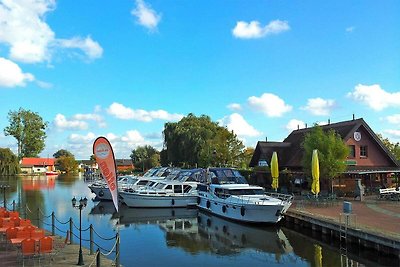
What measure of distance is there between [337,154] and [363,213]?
9268mm

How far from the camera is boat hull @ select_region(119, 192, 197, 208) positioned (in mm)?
33031

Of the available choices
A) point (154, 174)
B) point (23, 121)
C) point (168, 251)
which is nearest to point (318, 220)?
point (168, 251)

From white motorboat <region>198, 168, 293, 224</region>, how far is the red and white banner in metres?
13.2

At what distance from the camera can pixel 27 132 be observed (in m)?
96.5

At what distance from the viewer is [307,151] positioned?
31.7 m

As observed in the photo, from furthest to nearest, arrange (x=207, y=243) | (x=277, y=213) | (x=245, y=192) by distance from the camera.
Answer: (x=245, y=192)
(x=277, y=213)
(x=207, y=243)

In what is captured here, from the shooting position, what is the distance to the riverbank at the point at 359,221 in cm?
1624

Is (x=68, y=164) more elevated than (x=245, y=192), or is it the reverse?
(x=68, y=164)

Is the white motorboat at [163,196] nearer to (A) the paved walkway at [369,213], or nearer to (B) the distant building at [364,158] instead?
(A) the paved walkway at [369,213]

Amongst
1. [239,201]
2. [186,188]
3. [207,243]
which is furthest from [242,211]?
[186,188]

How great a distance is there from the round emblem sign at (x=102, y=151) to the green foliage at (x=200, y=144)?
4086cm

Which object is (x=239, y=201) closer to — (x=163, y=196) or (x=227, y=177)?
(x=227, y=177)

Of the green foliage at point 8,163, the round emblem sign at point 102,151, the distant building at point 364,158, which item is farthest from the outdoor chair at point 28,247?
the green foliage at point 8,163

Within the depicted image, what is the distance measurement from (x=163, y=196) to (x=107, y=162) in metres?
21.0
